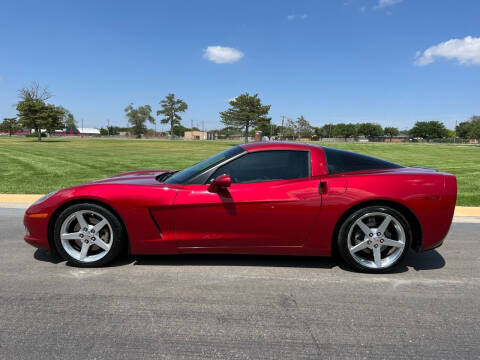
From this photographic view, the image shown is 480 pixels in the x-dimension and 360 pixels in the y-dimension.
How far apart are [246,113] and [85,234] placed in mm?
56439

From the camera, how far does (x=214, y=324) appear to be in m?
2.37

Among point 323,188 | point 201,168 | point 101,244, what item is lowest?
point 101,244

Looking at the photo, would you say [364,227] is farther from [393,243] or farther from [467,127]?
[467,127]

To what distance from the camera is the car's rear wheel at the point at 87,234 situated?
3273mm

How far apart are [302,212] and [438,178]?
4.72 ft

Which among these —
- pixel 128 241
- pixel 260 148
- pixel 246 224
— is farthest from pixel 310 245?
pixel 128 241

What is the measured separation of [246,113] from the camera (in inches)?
2296

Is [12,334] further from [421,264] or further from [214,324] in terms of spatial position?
[421,264]

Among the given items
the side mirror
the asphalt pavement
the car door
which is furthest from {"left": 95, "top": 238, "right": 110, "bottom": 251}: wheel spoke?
the side mirror

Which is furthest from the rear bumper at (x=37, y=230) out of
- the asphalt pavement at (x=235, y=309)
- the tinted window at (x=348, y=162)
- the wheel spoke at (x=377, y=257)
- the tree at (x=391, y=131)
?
the tree at (x=391, y=131)

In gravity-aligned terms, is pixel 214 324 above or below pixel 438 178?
below

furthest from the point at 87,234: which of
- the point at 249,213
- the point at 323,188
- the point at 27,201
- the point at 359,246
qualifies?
the point at 27,201

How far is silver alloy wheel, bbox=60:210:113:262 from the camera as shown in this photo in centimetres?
331

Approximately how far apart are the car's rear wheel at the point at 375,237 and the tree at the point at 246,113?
184ft
